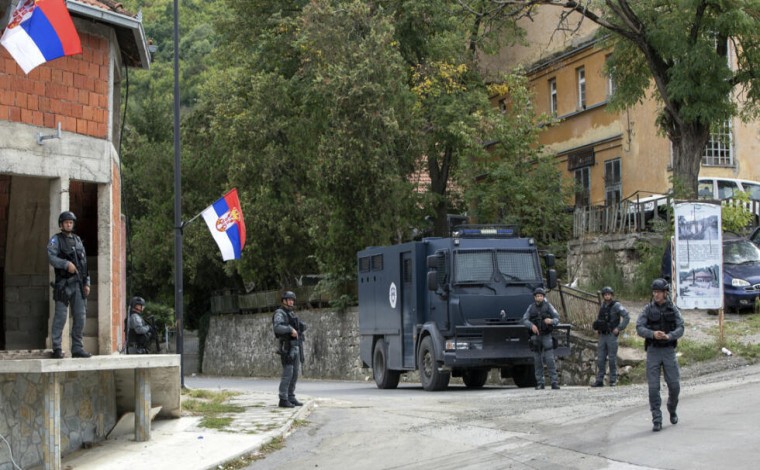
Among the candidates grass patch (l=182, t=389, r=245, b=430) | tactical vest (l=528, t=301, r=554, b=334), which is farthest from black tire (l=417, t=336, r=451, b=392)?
grass patch (l=182, t=389, r=245, b=430)

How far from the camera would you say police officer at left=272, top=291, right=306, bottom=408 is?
60.3ft

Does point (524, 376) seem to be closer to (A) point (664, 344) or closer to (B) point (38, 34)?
(A) point (664, 344)

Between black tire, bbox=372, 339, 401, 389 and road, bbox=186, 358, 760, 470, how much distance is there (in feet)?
18.1

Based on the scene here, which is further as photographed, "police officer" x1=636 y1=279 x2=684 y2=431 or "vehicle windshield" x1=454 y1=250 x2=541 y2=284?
"vehicle windshield" x1=454 y1=250 x2=541 y2=284

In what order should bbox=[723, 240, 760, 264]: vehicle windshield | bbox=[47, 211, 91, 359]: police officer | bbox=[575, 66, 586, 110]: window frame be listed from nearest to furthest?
bbox=[47, 211, 91, 359]: police officer, bbox=[723, 240, 760, 264]: vehicle windshield, bbox=[575, 66, 586, 110]: window frame

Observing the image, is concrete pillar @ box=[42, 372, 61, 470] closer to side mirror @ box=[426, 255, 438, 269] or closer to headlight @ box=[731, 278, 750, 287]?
side mirror @ box=[426, 255, 438, 269]

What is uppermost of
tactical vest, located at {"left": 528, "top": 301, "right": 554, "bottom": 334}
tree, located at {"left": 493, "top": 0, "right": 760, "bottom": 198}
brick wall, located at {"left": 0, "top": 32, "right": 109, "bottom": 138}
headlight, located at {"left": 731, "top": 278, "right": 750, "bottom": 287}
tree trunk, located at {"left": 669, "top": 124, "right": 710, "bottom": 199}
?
tree, located at {"left": 493, "top": 0, "right": 760, "bottom": 198}

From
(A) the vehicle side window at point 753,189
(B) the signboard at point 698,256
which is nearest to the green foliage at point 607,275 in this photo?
(A) the vehicle side window at point 753,189

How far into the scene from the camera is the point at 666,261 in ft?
96.8

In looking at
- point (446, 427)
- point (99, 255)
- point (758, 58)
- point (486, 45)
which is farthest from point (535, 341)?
point (486, 45)

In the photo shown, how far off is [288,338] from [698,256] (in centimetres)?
937

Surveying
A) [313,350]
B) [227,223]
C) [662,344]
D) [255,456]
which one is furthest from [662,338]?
[313,350]

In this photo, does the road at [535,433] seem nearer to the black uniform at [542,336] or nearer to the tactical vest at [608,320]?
the black uniform at [542,336]

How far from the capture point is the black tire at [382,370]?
2561cm
